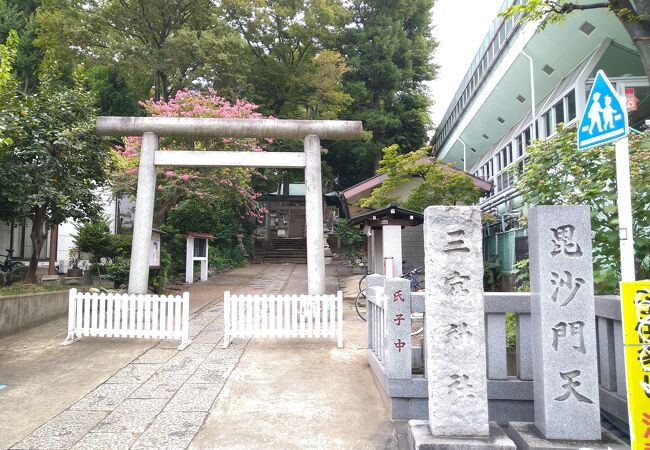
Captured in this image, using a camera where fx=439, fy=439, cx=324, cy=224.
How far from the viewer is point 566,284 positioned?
3.92m

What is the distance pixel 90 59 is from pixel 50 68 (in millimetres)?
10043

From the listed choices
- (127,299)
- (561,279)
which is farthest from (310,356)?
(561,279)

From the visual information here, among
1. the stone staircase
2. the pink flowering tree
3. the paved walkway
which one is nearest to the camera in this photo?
the paved walkway

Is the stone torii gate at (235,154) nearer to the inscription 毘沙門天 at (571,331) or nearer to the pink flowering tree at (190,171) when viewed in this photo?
the pink flowering tree at (190,171)

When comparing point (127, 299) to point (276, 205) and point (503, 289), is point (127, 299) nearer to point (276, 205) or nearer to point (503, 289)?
point (503, 289)

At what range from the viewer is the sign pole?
3.56m

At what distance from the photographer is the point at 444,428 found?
153 inches

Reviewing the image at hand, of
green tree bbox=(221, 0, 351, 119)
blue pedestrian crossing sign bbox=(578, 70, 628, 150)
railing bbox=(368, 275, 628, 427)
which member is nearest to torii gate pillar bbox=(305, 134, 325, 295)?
railing bbox=(368, 275, 628, 427)

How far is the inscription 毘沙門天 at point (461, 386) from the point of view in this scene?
12.8 feet

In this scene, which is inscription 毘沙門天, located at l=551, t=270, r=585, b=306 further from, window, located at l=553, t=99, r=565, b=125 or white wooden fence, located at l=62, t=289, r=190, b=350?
window, located at l=553, t=99, r=565, b=125

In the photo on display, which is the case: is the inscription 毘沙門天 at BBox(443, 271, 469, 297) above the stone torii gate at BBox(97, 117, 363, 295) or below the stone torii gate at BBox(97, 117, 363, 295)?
below

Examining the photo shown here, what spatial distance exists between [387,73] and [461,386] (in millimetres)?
26500

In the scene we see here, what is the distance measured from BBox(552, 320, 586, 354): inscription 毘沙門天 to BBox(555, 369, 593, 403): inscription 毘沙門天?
21cm

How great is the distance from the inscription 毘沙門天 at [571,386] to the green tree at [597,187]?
4.84 feet
